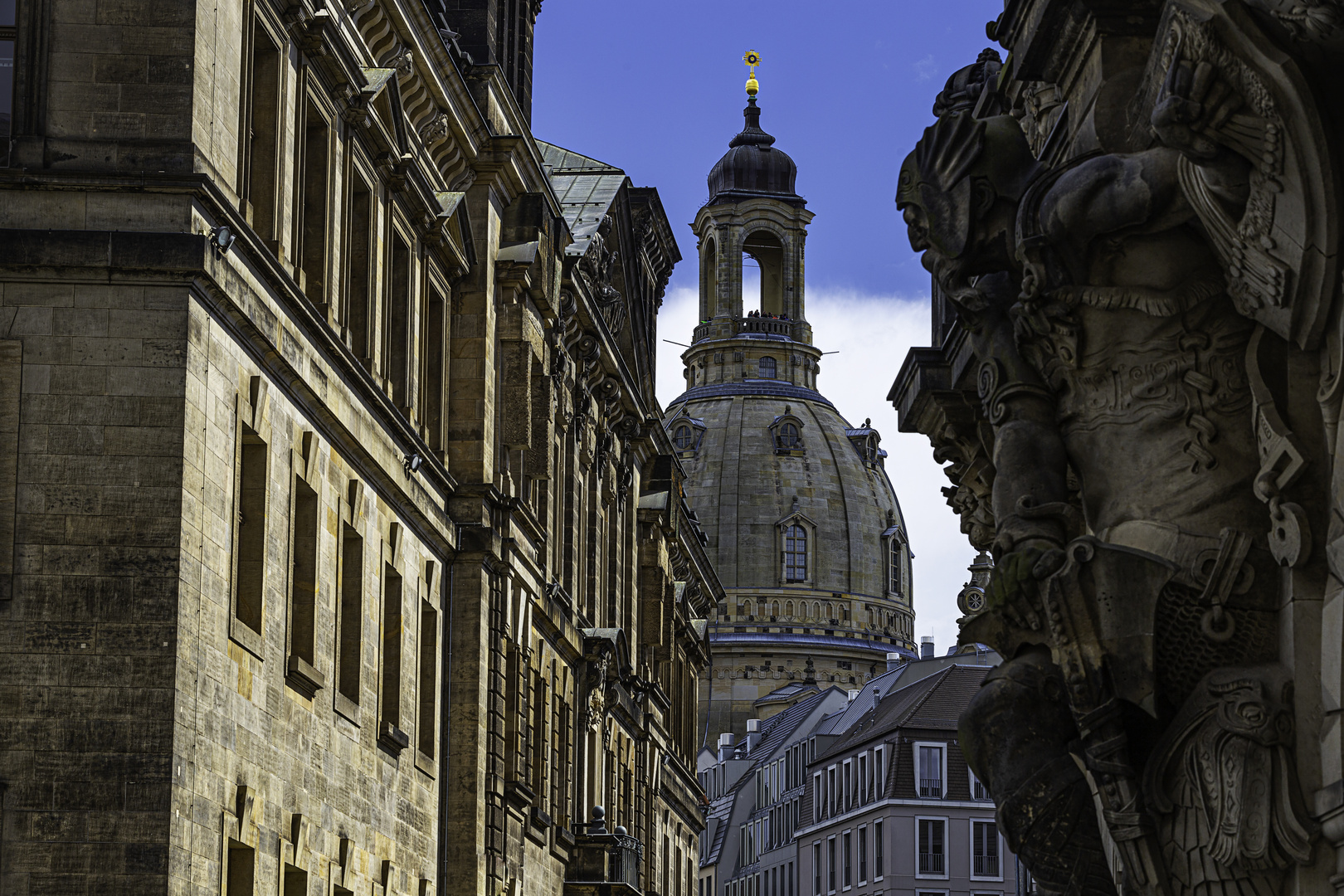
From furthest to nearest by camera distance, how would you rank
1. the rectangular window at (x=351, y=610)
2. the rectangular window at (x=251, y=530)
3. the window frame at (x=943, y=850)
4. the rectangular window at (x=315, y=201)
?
the window frame at (x=943, y=850), the rectangular window at (x=351, y=610), the rectangular window at (x=315, y=201), the rectangular window at (x=251, y=530)

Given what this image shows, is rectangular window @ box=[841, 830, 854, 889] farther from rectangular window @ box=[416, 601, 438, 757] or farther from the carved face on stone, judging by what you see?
the carved face on stone

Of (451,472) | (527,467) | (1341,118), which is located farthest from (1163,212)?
(527,467)

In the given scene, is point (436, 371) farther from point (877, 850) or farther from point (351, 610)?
point (877, 850)

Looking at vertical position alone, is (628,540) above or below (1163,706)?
above

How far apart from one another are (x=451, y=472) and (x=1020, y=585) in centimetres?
3096

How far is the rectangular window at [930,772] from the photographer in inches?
4473

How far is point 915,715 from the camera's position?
379 ft

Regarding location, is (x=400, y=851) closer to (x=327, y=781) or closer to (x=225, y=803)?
(x=327, y=781)

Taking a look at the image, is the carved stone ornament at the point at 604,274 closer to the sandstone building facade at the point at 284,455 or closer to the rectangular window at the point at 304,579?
the sandstone building facade at the point at 284,455

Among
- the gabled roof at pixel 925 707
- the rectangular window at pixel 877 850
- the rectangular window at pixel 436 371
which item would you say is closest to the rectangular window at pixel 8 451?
the rectangular window at pixel 436 371

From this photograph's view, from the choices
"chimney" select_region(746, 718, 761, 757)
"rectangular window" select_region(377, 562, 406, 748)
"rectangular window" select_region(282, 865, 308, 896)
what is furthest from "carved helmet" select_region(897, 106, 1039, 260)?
"chimney" select_region(746, 718, 761, 757)

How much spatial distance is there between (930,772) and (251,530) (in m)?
87.1

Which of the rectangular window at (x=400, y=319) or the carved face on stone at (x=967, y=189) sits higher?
the rectangular window at (x=400, y=319)

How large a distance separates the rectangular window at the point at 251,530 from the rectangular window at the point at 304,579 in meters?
1.95
